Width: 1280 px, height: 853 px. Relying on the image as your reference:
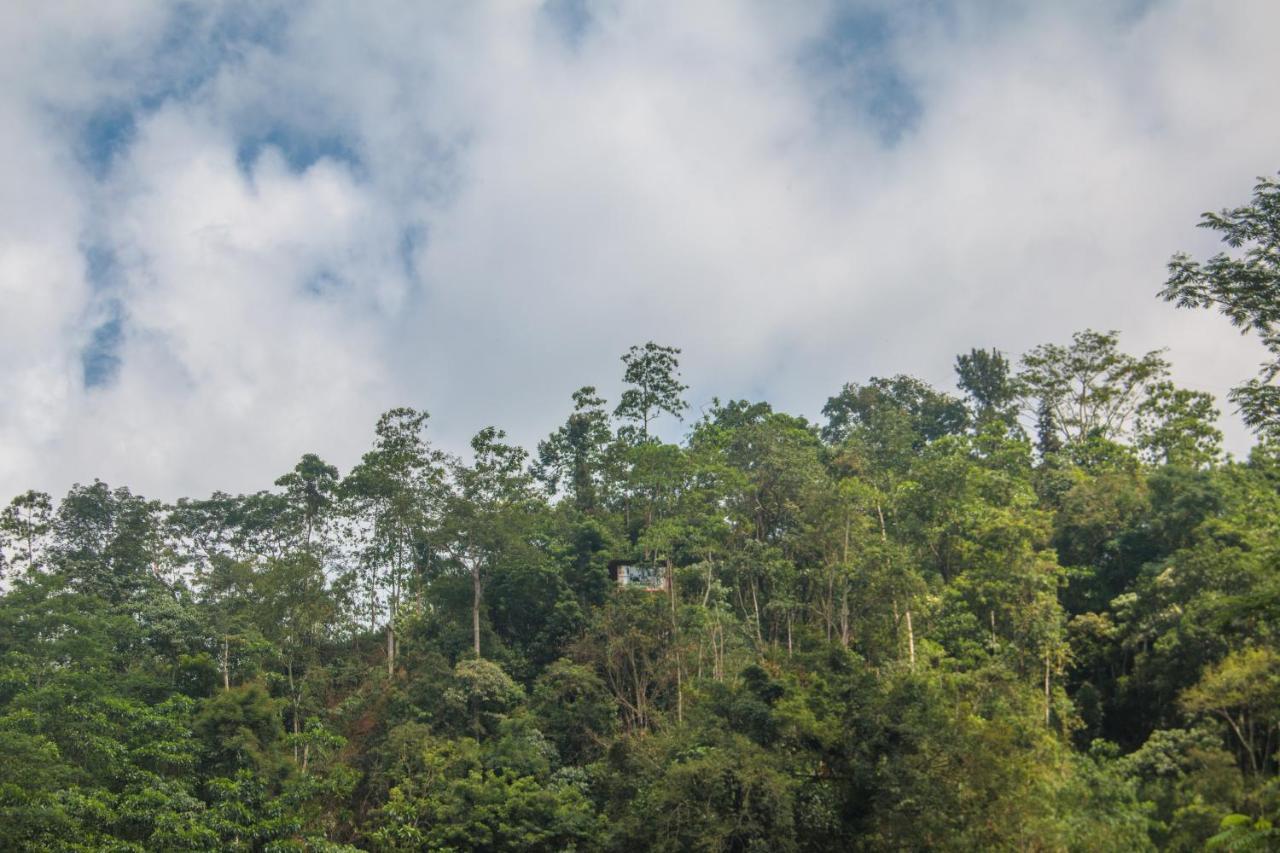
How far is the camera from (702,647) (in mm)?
23875

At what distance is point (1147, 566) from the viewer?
2220 cm

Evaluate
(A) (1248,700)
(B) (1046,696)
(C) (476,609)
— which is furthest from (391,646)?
(A) (1248,700)

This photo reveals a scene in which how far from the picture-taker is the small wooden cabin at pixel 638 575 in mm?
26656

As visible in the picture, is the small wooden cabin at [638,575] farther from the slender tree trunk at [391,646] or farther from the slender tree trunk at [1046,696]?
the slender tree trunk at [1046,696]

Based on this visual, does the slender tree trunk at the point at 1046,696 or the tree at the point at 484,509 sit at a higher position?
the tree at the point at 484,509

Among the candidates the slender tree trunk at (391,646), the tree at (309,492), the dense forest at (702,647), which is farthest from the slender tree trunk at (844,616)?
the tree at (309,492)

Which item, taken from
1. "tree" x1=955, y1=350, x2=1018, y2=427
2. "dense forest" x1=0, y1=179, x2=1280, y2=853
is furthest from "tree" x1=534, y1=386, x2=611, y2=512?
"tree" x1=955, y1=350, x2=1018, y2=427

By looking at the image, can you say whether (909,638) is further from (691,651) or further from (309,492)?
(309,492)

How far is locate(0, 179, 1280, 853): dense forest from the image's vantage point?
16.8 metres

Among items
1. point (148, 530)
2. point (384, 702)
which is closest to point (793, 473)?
point (384, 702)

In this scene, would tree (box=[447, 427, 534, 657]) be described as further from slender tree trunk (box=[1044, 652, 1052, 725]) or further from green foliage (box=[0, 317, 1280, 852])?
slender tree trunk (box=[1044, 652, 1052, 725])

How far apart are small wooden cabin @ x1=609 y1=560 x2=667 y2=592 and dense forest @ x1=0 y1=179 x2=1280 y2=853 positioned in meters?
0.14

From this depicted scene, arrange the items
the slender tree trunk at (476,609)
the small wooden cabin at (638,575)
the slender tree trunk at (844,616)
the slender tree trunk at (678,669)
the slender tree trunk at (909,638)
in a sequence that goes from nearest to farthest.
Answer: the slender tree trunk at (909,638)
the slender tree trunk at (678,669)
the slender tree trunk at (844,616)
the slender tree trunk at (476,609)
the small wooden cabin at (638,575)

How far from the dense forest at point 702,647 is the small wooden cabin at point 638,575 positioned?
0.14 metres
